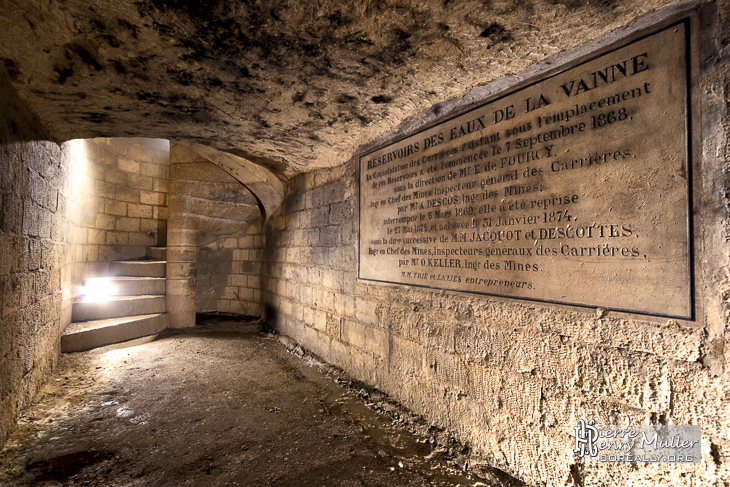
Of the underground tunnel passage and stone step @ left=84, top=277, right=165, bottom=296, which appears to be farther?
stone step @ left=84, top=277, right=165, bottom=296

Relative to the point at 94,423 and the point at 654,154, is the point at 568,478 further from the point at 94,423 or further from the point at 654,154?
the point at 94,423

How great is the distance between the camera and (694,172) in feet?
3.96

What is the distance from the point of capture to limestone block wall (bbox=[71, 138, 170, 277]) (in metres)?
4.92

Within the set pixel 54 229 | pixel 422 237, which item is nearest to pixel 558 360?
pixel 422 237

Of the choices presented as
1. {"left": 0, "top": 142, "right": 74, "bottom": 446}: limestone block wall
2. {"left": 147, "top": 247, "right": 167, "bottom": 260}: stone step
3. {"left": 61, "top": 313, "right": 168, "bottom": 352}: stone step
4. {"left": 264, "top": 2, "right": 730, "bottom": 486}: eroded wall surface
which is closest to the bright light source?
{"left": 61, "top": 313, "right": 168, "bottom": 352}: stone step

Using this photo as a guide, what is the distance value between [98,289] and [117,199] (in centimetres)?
170

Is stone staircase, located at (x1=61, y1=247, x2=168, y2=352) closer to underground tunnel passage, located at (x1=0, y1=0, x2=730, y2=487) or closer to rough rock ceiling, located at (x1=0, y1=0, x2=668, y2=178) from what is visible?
underground tunnel passage, located at (x1=0, y1=0, x2=730, y2=487)

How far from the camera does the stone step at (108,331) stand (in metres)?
3.68

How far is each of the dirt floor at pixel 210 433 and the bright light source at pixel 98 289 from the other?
1507mm

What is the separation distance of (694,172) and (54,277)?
4.68 metres

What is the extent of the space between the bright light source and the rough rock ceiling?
10.00 ft

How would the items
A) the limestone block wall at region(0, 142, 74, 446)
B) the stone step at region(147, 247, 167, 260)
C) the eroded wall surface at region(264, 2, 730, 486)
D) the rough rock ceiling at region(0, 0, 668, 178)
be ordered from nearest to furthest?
the eroded wall surface at region(264, 2, 730, 486) < the rough rock ceiling at region(0, 0, 668, 178) < the limestone block wall at region(0, 142, 74, 446) < the stone step at region(147, 247, 167, 260)

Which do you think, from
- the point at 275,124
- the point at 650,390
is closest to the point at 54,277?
the point at 275,124

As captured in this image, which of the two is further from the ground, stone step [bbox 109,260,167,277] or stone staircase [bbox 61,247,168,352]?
stone step [bbox 109,260,167,277]
